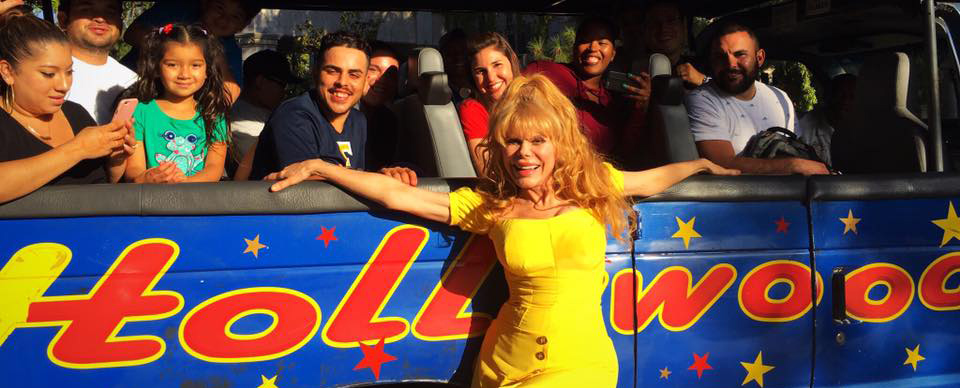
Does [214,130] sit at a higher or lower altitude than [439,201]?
higher

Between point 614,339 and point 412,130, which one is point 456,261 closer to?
point 614,339

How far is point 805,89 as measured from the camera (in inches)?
217

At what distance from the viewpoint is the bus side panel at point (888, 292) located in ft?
9.45

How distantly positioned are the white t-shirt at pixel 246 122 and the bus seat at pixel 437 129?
1190mm

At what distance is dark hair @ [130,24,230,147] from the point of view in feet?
10.5

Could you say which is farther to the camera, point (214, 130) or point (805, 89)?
point (805, 89)

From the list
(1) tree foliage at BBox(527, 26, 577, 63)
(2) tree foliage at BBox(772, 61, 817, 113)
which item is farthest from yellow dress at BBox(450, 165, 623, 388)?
(1) tree foliage at BBox(527, 26, 577, 63)

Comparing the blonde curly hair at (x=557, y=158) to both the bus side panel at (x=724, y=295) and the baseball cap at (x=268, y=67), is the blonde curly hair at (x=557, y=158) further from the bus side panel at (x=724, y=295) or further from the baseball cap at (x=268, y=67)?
the baseball cap at (x=268, y=67)

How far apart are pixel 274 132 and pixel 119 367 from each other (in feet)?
3.29

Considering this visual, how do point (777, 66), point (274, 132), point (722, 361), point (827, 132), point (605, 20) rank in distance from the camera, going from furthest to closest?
point (777, 66)
point (827, 132)
point (605, 20)
point (274, 132)
point (722, 361)

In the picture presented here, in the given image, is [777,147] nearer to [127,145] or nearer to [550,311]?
[550,311]

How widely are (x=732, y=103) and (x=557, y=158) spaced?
1457mm

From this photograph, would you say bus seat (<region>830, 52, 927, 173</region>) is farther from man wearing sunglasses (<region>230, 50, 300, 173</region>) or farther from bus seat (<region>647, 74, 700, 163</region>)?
man wearing sunglasses (<region>230, 50, 300, 173</region>)

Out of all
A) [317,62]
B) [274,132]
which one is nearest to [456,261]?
[274,132]
